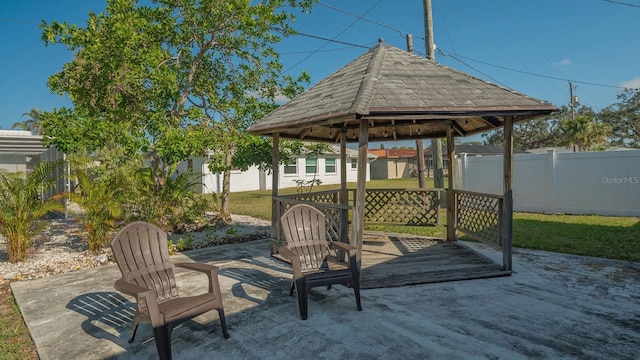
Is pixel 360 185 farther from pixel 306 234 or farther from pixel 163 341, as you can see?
pixel 163 341

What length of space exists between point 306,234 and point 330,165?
24336 mm

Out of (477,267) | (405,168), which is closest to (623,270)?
(477,267)

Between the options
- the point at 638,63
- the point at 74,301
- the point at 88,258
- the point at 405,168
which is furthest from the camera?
the point at 405,168

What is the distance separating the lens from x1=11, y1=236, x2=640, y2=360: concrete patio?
3230mm

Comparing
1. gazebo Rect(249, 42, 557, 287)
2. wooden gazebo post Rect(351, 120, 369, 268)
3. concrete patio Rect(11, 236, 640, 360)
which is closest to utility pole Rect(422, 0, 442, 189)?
gazebo Rect(249, 42, 557, 287)

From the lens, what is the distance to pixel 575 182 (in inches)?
430

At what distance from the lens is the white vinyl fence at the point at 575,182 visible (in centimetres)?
1006

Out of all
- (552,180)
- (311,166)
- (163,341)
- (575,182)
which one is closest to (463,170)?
(552,180)

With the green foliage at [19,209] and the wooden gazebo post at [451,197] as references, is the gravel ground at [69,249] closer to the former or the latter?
the green foliage at [19,209]

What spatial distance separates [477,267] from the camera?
18.5 ft

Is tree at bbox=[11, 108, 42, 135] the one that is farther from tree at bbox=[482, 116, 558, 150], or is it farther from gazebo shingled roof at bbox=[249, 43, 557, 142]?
tree at bbox=[482, 116, 558, 150]

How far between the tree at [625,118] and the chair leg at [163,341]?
4613cm

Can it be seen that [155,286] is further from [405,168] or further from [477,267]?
[405,168]

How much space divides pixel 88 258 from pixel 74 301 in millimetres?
2338
